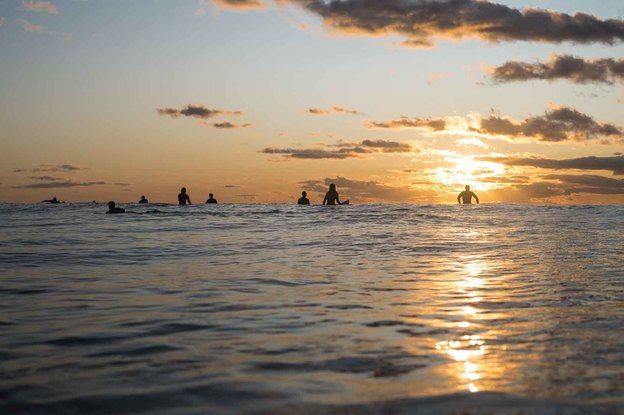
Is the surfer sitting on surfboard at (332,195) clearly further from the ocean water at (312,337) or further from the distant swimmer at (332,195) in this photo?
the ocean water at (312,337)

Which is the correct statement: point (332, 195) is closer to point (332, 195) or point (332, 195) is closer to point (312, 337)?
point (332, 195)

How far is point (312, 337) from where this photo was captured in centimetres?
491

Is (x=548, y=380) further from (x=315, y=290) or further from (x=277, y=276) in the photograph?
(x=277, y=276)

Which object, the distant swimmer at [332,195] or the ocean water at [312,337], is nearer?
the ocean water at [312,337]

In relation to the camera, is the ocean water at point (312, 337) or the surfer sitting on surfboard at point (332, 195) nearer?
the ocean water at point (312, 337)

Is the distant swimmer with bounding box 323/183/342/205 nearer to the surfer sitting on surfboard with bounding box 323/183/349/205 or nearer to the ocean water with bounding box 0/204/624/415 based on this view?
the surfer sitting on surfboard with bounding box 323/183/349/205

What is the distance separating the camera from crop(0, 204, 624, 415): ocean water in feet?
10.9

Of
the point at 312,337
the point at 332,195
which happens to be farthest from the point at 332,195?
the point at 312,337

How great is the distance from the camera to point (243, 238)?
1752cm

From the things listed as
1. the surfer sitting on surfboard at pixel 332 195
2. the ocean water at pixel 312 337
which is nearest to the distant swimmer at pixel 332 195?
the surfer sitting on surfboard at pixel 332 195

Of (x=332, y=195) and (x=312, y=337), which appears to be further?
(x=332, y=195)

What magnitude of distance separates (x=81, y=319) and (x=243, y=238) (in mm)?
11800

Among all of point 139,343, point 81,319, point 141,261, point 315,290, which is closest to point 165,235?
point 141,261

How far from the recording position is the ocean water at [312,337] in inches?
131
